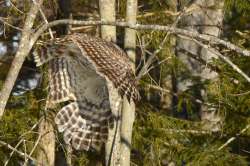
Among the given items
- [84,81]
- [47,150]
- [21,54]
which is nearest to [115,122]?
[84,81]

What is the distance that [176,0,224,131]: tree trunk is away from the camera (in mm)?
9281

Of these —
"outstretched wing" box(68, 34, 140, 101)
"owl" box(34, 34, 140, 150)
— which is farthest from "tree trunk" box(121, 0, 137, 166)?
"outstretched wing" box(68, 34, 140, 101)

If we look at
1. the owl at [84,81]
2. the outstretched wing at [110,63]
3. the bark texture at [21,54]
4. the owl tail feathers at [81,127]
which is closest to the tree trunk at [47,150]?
the owl at [84,81]

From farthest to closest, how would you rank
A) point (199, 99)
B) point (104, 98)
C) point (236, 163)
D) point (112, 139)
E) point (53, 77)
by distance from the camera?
point (199, 99)
point (236, 163)
point (112, 139)
point (104, 98)
point (53, 77)

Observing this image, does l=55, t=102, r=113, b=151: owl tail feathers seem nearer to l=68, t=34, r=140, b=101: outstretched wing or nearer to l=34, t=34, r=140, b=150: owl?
l=34, t=34, r=140, b=150: owl

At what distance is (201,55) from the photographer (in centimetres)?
1012

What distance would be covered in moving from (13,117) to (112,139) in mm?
2318

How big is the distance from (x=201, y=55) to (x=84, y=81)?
3974 millimetres

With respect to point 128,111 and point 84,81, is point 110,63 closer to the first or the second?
point 84,81

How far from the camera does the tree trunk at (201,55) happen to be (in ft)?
30.5

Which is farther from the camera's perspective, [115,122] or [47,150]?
[47,150]

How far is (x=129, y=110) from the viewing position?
23.2 ft

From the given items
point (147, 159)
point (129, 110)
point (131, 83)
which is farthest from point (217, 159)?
point (131, 83)

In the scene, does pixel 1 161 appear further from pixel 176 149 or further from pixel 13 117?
pixel 176 149
